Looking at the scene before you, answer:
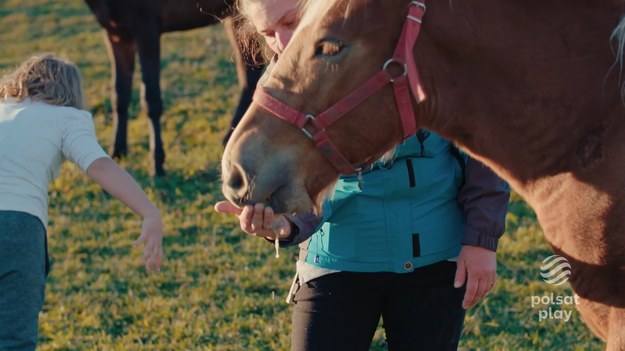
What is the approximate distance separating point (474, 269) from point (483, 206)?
184 mm

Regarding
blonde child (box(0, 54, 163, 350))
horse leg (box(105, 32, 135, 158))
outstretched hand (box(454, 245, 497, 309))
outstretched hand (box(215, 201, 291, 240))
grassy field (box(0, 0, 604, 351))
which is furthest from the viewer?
horse leg (box(105, 32, 135, 158))

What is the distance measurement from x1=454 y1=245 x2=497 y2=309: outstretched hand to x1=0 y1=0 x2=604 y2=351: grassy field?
6.32 feet

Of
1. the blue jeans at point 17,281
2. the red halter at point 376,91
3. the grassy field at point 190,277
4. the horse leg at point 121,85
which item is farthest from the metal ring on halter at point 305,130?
the horse leg at point 121,85

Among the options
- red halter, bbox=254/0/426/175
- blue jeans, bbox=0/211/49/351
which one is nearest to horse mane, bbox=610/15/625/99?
red halter, bbox=254/0/426/175

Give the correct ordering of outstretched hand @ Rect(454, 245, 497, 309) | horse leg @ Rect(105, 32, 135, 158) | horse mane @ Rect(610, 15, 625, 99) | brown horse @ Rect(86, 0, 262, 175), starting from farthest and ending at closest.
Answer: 1. horse leg @ Rect(105, 32, 135, 158)
2. brown horse @ Rect(86, 0, 262, 175)
3. outstretched hand @ Rect(454, 245, 497, 309)
4. horse mane @ Rect(610, 15, 625, 99)

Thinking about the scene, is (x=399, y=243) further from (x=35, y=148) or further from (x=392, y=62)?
(x=35, y=148)

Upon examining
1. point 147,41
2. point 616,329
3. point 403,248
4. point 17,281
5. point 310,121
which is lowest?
point 616,329

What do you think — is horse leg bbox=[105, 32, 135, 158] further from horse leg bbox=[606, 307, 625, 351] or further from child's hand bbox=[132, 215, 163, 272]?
horse leg bbox=[606, 307, 625, 351]

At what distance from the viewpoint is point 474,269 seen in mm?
2775

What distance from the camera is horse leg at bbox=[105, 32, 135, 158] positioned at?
779cm

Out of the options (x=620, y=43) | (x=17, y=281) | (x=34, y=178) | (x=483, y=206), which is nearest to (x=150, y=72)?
(x=34, y=178)

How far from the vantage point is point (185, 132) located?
27.4 feet

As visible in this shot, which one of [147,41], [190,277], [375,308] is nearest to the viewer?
[375,308]

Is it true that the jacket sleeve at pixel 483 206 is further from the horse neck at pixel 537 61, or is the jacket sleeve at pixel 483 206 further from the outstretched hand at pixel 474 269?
the horse neck at pixel 537 61
